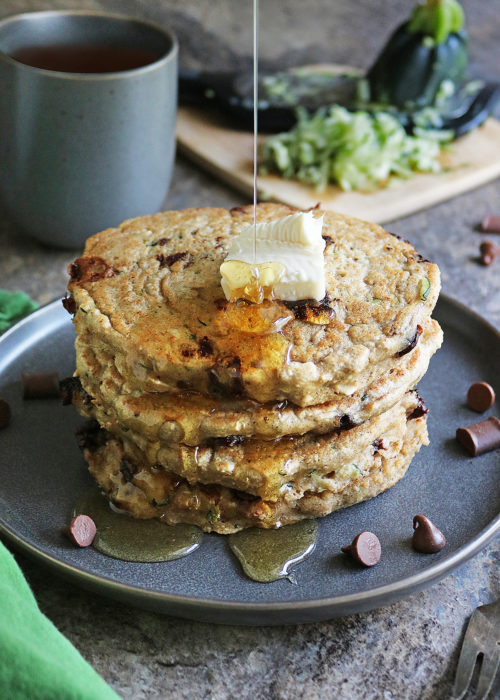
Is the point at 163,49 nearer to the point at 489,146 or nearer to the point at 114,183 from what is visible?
the point at 114,183

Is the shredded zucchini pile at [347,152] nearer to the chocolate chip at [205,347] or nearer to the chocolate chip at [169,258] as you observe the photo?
the chocolate chip at [169,258]

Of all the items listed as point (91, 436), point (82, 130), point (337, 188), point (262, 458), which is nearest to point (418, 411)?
point (262, 458)

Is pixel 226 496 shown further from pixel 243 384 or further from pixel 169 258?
pixel 169 258

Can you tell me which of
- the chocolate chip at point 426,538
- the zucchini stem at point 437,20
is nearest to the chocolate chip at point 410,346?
the chocolate chip at point 426,538

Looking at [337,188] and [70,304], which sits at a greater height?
[70,304]

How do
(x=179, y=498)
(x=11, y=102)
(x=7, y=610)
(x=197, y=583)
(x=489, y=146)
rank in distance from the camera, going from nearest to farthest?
(x=7, y=610) < (x=197, y=583) < (x=179, y=498) < (x=11, y=102) < (x=489, y=146)

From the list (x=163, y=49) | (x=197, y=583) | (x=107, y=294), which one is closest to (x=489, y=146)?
(x=163, y=49)

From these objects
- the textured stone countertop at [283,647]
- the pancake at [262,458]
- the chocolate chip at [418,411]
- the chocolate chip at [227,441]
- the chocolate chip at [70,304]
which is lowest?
the textured stone countertop at [283,647]
